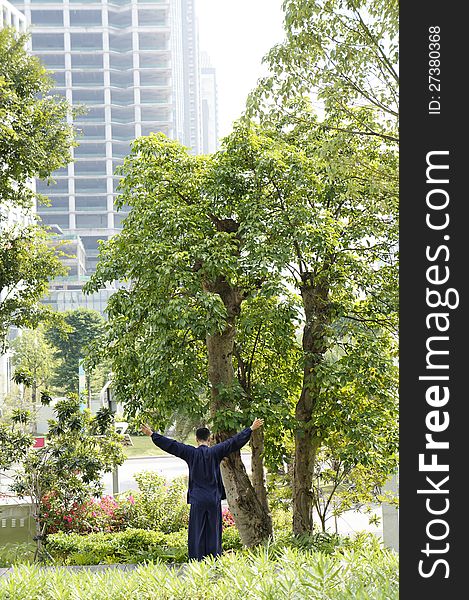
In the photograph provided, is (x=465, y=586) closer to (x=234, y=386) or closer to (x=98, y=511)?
(x=234, y=386)

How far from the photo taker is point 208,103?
105500 millimetres

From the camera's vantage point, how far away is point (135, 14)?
211ft

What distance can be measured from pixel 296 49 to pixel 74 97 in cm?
6341

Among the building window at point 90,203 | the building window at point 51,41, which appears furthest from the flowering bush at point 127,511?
the building window at point 51,41

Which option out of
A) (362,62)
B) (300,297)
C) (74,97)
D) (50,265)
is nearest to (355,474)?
(300,297)

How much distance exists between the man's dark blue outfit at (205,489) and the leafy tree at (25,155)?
457 centimetres

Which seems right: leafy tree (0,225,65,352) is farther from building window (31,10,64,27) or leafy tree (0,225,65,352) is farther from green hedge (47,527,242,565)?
building window (31,10,64,27)

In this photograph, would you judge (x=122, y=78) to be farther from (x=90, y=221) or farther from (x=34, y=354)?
(x=34, y=354)

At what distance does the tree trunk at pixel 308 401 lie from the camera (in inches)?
256

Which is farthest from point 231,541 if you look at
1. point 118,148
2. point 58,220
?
point 118,148

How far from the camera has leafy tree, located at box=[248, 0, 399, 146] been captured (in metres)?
4.20

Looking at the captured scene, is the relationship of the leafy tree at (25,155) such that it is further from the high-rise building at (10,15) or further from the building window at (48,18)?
the building window at (48,18)

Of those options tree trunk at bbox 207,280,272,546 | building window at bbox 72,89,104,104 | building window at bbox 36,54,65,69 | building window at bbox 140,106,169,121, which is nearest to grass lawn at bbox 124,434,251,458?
tree trunk at bbox 207,280,272,546

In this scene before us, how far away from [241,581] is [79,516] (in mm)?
7297
